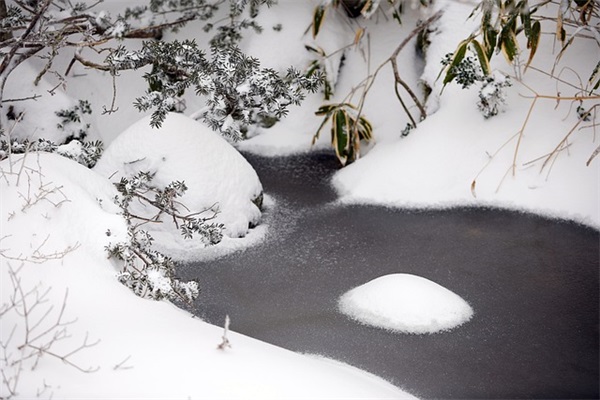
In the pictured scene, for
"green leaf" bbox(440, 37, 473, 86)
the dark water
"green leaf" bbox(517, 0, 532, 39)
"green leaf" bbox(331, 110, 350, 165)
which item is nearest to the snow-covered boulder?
the dark water

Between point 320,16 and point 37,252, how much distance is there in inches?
170

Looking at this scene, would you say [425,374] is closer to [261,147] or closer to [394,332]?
[394,332]

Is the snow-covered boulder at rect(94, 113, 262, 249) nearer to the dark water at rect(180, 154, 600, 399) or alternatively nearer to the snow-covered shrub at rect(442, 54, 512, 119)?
the dark water at rect(180, 154, 600, 399)

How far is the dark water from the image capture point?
3562 mm

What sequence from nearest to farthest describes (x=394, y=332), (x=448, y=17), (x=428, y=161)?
(x=394, y=332), (x=428, y=161), (x=448, y=17)

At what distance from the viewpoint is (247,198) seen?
5.28m

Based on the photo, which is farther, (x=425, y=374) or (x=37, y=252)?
(x=425, y=374)

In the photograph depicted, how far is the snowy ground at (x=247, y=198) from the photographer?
8.76 feet

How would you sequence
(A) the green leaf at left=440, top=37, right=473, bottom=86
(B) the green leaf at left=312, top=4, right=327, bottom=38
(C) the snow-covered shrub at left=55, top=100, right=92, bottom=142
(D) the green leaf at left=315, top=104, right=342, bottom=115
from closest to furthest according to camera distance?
(A) the green leaf at left=440, top=37, right=473, bottom=86 < (D) the green leaf at left=315, top=104, right=342, bottom=115 < (C) the snow-covered shrub at left=55, top=100, right=92, bottom=142 < (B) the green leaf at left=312, top=4, right=327, bottom=38

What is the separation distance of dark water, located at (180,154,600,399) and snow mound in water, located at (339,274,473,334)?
0.23ft

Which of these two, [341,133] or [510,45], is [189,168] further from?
[510,45]

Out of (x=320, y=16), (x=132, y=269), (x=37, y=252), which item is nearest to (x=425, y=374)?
(x=132, y=269)

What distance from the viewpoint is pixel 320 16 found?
672 cm

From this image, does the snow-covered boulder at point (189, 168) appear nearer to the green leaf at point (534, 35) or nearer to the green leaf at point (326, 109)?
the green leaf at point (326, 109)
